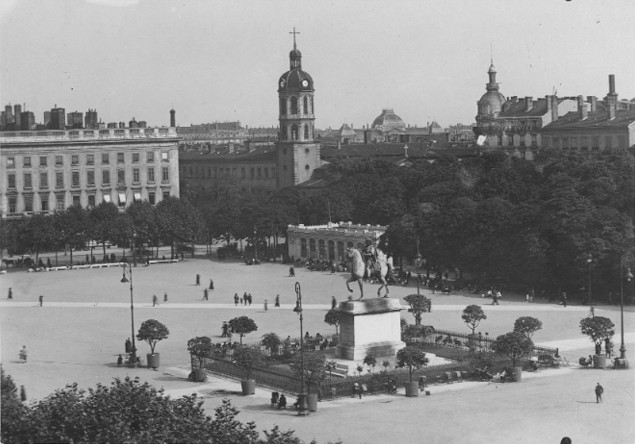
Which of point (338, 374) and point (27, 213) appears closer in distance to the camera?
point (338, 374)

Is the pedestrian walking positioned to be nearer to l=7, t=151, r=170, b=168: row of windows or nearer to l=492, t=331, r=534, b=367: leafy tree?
l=492, t=331, r=534, b=367: leafy tree

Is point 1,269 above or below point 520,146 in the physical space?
below

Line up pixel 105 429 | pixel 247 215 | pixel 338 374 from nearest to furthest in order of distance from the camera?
1. pixel 105 429
2. pixel 338 374
3. pixel 247 215

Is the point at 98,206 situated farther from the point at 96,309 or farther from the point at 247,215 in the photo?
the point at 96,309

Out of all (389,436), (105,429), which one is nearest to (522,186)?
(389,436)

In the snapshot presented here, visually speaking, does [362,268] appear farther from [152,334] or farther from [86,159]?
[86,159]

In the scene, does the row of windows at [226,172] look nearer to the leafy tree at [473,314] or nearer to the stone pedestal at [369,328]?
the leafy tree at [473,314]
